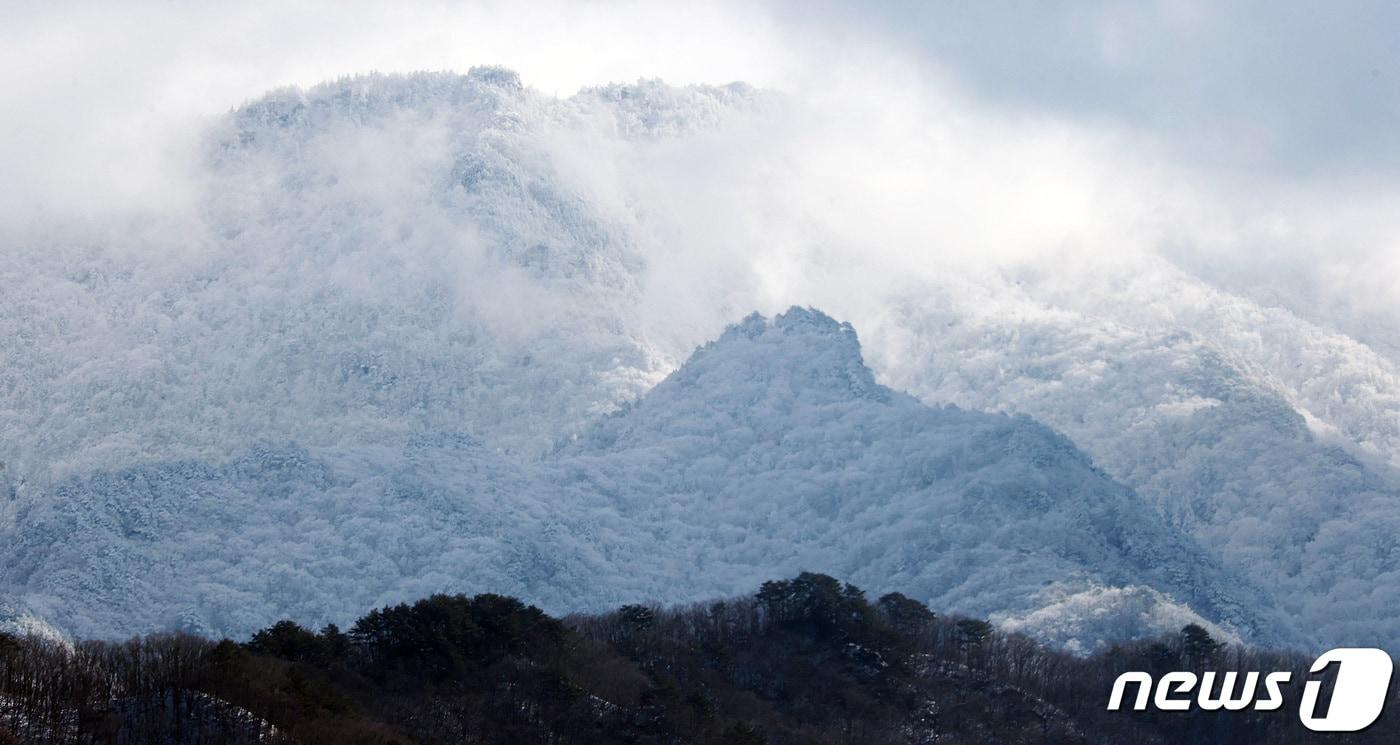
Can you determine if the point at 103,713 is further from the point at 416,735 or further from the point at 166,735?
the point at 416,735

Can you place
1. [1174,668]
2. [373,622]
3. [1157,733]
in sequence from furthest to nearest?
1. [1174,668]
2. [1157,733]
3. [373,622]

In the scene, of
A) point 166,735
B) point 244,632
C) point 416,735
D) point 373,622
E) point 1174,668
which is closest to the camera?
point 166,735

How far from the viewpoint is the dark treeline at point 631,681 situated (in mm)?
108250

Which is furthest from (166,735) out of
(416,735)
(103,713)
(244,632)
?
(244,632)

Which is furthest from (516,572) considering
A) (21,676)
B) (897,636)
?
(21,676)

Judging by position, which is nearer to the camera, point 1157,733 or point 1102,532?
point 1157,733

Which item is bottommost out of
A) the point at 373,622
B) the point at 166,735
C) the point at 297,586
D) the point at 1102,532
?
the point at 166,735

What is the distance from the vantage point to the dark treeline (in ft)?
355

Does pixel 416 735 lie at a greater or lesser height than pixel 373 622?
lesser

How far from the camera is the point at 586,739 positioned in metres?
125

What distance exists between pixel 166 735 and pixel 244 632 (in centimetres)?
7616

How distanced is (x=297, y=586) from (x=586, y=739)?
2759 inches

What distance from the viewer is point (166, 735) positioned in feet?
342

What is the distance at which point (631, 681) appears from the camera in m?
134
